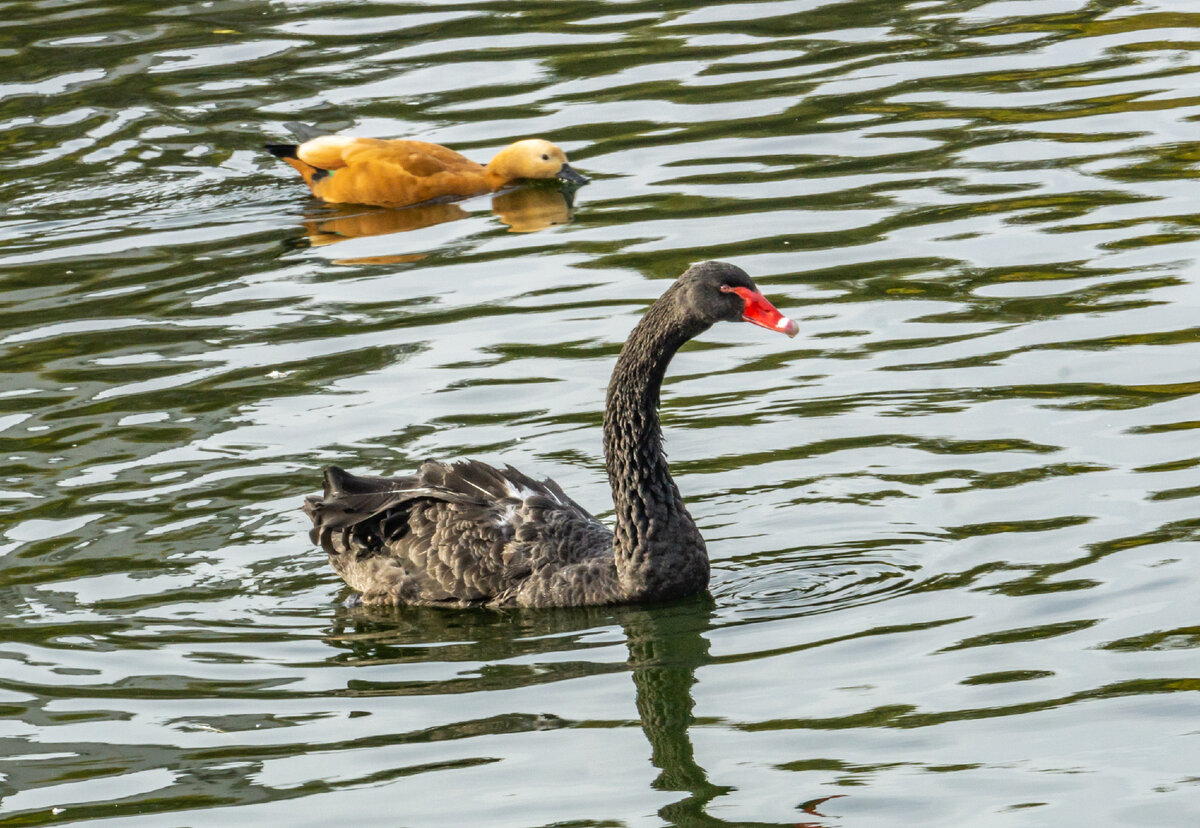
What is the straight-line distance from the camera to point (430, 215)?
46.6 ft

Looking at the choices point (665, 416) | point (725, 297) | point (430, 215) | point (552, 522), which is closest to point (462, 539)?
point (552, 522)

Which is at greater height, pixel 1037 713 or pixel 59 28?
Answer: pixel 59 28

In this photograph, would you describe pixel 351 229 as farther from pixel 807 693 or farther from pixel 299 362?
pixel 807 693

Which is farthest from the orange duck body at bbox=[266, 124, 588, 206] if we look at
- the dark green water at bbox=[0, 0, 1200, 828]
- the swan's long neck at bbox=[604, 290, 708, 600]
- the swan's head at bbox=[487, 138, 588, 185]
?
the swan's long neck at bbox=[604, 290, 708, 600]

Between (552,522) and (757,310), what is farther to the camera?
(552,522)

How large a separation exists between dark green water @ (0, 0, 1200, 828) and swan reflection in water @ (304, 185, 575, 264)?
66 millimetres

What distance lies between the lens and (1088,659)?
696cm

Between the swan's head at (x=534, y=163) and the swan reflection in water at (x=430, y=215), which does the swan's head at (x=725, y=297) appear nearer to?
the swan reflection in water at (x=430, y=215)

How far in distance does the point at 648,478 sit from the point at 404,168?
6476mm

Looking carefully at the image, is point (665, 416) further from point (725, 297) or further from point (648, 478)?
point (725, 297)

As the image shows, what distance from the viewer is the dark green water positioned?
655 centimetres

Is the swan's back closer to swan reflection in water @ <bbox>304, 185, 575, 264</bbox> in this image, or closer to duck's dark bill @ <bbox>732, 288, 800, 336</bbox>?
duck's dark bill @ <bbox>732, 288, 800, 336</bbox>

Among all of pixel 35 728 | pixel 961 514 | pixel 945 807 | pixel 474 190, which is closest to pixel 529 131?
pixel 474 190

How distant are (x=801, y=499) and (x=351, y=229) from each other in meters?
6.07
